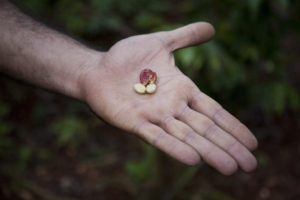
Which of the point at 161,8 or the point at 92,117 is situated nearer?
the point at 92,117

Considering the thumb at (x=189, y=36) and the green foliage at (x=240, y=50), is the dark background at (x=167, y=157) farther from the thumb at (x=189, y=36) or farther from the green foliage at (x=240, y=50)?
the thumb at (x=189, y=36)

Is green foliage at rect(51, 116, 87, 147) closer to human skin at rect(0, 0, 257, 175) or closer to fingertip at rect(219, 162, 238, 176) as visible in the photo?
human skin at rect(0, 0, 257, 175)

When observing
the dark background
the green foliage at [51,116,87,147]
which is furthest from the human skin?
the green foliage at [51,116,87,147]

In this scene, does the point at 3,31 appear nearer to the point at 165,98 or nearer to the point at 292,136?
the point at 165,98

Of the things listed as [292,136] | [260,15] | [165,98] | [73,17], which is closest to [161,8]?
[73,17]

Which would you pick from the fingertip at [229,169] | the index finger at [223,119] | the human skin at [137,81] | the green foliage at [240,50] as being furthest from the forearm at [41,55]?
the fingertip at [229,169]

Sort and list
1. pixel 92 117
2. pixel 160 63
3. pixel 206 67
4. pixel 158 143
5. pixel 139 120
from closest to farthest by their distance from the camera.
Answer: pixel 158 143 → pixel 139 120 → pixel 160 63 → pixel 206 67 → pixel 92 117

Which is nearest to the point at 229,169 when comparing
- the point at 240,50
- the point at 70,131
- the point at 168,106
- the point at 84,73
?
the point at 168,106
